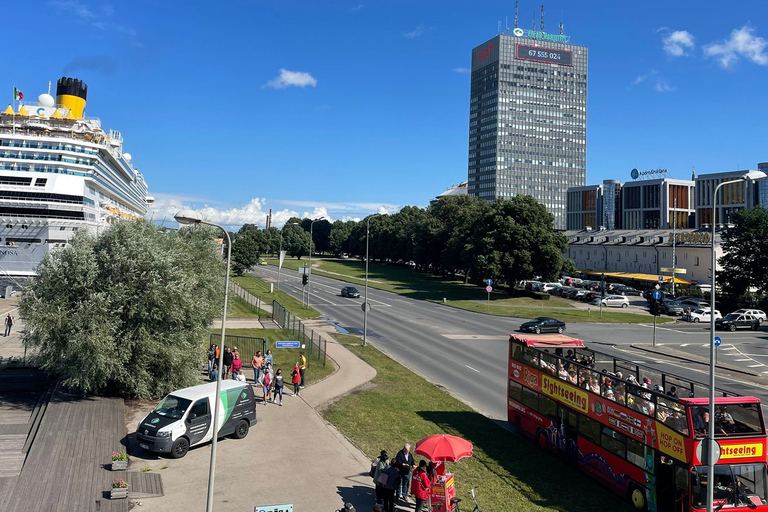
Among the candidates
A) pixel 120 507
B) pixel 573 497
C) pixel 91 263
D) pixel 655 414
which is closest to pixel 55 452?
pixel 120 507

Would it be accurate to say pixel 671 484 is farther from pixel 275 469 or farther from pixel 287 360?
pixel 287 360

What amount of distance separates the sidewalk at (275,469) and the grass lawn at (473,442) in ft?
3.60

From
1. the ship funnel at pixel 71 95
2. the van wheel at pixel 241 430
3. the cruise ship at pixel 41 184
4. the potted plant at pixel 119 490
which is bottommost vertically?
the van wheel at pixel 241 430

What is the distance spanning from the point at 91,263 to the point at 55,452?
7.74m

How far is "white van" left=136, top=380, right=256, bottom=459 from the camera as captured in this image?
54.6 ft

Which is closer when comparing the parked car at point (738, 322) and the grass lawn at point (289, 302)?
the grass lawn at point (289, 302)

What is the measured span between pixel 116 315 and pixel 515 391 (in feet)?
50.8

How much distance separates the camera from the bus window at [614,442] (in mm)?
15039

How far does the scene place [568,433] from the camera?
58.0 ft

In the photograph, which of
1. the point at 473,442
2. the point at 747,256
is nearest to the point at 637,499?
the point at 473,442

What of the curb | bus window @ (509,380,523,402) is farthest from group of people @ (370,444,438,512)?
the curb

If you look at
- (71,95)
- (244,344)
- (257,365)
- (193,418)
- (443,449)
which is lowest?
(244,344)

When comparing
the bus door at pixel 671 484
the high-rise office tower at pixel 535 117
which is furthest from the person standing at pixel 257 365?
the high-rise office tower at pixel 535 117

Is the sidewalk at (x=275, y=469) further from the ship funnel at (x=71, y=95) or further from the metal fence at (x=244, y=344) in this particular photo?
the ship funnel at (x=71, y=95)
